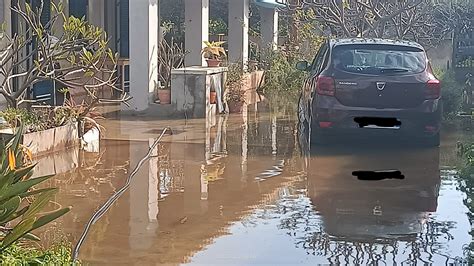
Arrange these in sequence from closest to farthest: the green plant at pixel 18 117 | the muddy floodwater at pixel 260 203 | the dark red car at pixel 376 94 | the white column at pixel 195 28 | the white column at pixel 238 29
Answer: the muddy floodwater at pixel 260 203 < the green plant at pixel 18 117 < the dark red car at pixel 376 94 < the white column at pixel 195 28 < the white column at pixel 238 29

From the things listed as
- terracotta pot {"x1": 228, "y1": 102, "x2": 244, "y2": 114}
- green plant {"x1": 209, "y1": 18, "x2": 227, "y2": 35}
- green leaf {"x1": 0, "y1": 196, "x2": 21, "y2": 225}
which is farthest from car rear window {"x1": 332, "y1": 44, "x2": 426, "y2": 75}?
green plant {"x1": 209, "y1": 18, "x2": 227, "y2": 35}

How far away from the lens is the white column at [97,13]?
18.7 m

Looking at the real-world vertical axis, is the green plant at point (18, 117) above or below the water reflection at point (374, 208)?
above

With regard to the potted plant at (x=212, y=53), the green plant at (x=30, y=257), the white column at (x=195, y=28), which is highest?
the white column at (x=195, y=28)

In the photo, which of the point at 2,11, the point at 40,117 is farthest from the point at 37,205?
the point at 2,11

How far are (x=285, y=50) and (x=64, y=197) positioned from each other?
13771 mm

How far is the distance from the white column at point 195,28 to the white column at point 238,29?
3.29m

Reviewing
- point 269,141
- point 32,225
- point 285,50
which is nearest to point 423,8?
point 285,50

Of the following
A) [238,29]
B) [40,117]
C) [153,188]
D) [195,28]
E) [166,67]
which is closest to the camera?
[153,188]

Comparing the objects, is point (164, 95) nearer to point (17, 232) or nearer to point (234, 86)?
point (234, 86)

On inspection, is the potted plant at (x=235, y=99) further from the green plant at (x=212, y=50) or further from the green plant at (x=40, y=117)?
the green plant at (x=40, y=117)

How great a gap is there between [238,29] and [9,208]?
16834 millimetres

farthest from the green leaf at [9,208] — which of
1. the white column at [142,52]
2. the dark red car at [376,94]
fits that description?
the white column at [142,52]

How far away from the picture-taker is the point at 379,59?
35.6ft
